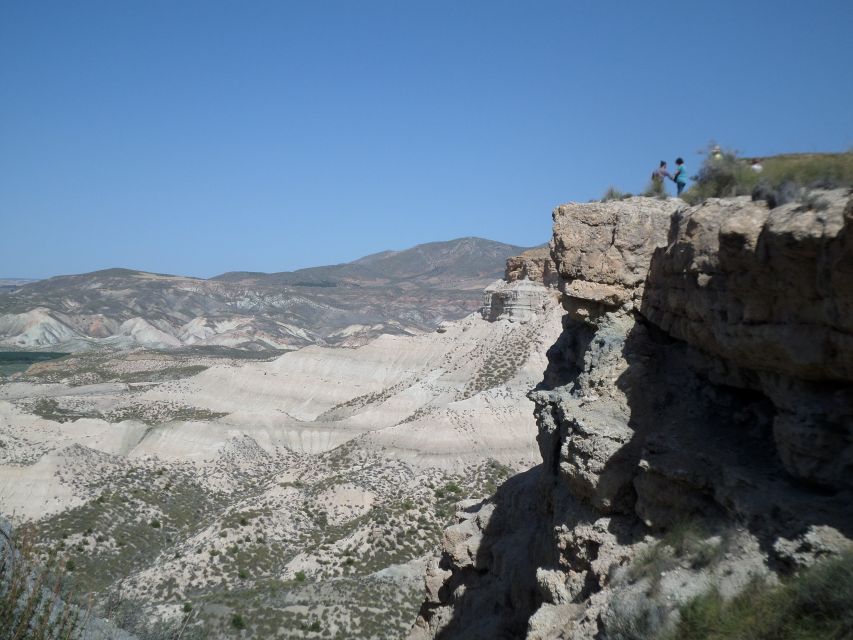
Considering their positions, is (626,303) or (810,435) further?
(626,303)

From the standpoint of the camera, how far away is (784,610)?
558cm

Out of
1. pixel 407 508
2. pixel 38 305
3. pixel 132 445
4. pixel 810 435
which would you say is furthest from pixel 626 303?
pixel 38 305

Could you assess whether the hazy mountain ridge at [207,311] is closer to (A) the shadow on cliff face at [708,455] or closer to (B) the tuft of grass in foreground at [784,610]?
(A) the shadow on cliff face at [708,455]

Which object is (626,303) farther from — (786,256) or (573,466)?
(786,256)

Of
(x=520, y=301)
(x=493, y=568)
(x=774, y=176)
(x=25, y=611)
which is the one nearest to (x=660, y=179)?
(x=774, y=176)

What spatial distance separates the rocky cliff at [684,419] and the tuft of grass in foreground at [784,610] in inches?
6.3

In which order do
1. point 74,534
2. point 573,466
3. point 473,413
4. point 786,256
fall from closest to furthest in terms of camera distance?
point 786,256 → point 573,466 → point 74,534 → point 473,413

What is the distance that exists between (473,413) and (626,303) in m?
24.4

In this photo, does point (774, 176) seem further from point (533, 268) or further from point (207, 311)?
point (207, 311)

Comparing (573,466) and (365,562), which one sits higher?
(573,466)

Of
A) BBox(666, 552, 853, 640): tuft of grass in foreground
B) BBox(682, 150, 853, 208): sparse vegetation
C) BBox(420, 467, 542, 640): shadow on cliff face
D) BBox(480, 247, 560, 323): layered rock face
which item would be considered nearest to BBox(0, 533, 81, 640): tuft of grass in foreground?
BBox(420, 467, 542, 640): shadow on cliff face

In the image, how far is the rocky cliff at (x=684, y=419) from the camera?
6.21 m

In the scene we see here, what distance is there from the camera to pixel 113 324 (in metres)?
130

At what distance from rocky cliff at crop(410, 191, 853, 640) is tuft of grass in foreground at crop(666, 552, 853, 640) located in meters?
0.16
